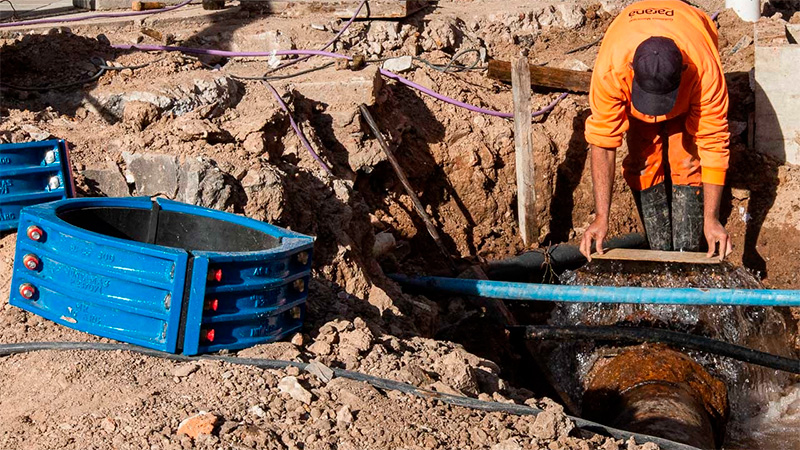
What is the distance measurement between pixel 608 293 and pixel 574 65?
8.70ft

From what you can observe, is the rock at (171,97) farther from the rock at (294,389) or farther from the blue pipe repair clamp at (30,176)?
the rock at (294,389)

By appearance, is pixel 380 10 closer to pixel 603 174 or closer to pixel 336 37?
pixel 336 37

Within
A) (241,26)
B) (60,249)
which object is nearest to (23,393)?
(60,249)

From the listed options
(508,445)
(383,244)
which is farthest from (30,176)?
(508,445)

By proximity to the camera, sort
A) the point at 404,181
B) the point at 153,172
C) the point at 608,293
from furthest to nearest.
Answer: the point at 404,181 < the point at 608,293 < the point at 153,172

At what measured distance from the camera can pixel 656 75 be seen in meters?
4.71

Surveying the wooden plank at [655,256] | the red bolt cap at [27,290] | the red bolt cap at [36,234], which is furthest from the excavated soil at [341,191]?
the wooden plank at [655,256]

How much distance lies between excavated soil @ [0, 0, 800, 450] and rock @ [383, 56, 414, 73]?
0.09 metres

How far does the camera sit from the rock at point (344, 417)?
324 centimetres

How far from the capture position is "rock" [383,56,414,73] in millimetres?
6945

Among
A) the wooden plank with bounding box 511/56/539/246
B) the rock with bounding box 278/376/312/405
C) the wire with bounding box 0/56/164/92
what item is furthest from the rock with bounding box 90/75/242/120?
the rock with bounding box 278/376/312/405

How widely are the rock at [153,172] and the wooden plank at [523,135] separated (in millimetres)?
2824

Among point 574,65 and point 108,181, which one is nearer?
point 108,181

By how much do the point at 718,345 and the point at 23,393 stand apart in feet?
11.1
